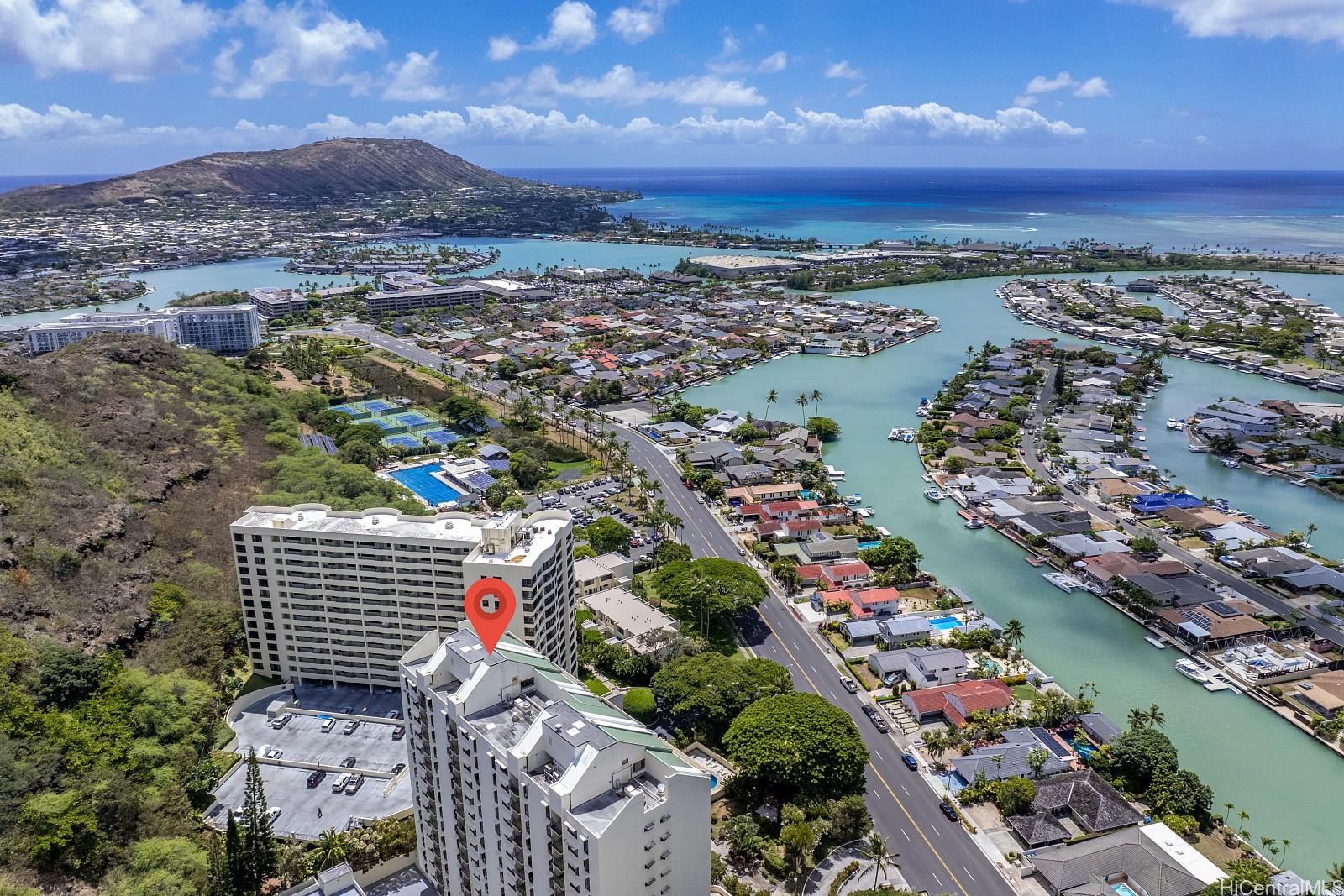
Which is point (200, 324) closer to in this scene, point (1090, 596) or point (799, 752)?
point (799, 752)

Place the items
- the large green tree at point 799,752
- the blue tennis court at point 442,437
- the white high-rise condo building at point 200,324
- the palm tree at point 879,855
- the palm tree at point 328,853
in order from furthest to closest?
1. the white high-rise condo building at point 200,324
2. the blue tennis court at point 442,437
3. the large green tree at point 799,752
4. the palm tree at point 879,855
5. the palm tree at point 328,853

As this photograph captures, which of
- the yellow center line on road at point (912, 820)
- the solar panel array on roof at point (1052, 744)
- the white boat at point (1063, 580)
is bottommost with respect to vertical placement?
the yellow center line on road at point (912, 820)

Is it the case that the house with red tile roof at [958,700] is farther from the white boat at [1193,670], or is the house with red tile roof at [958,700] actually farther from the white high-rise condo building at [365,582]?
the white high-rise condo building at [365,582]

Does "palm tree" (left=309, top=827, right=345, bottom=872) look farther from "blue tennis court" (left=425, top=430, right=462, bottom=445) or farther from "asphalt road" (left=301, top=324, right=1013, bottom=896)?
"blue tennis court" (left=425, top=430, right=462, bottom=445)

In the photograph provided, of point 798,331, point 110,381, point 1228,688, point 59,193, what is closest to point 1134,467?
point 1228,688

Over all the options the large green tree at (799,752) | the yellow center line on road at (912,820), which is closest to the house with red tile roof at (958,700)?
the yellow center line on road at (912,820)

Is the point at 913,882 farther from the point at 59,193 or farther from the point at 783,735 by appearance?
the point at 59,193

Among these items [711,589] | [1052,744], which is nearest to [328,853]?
[711,589]
